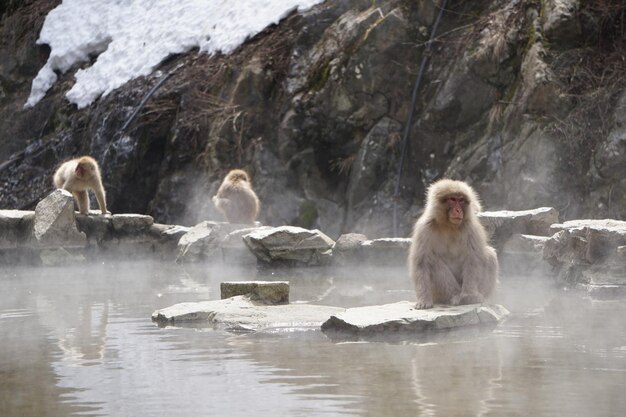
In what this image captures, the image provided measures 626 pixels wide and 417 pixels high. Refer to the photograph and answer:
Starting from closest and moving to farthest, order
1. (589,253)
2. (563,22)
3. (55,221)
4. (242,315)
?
(242,315) → (589,253) → (55,221) → (563,22)

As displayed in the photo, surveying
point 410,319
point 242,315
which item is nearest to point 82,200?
point 242,315

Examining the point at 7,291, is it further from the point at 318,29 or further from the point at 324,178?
the point at 318,29

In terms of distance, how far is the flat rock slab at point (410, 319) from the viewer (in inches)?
243

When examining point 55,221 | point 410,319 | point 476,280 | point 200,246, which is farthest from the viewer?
point 55,221

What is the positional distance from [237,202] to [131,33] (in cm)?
839

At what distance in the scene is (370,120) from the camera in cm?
1460

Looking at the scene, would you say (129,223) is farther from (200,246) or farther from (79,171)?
(200,246)

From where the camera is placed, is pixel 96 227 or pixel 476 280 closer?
pixel 476 280

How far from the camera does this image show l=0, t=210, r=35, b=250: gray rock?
1232 cm

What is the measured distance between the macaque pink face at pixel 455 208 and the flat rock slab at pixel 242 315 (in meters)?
1.05

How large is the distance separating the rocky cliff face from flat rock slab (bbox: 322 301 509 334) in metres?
5.41

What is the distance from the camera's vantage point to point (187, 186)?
16.4 metres

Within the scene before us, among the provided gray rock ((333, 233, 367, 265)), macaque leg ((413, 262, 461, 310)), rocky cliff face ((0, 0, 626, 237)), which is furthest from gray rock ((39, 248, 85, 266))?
macaque leg ((413, 262, 461, 310))

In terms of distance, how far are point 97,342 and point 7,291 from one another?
11.8 feet
